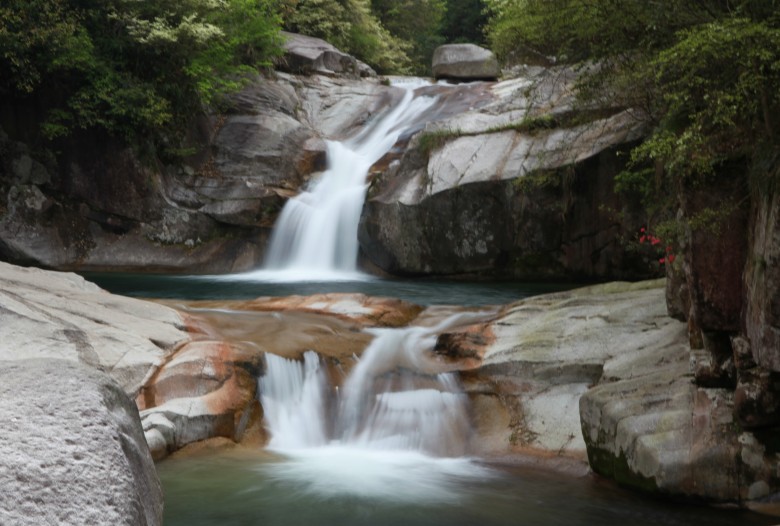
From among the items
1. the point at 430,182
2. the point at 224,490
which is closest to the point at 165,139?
the point at 430,182

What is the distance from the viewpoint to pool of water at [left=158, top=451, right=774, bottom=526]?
5293 millimetres

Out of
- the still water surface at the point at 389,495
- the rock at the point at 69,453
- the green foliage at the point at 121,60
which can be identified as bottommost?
the still water surface at the point at 389,495

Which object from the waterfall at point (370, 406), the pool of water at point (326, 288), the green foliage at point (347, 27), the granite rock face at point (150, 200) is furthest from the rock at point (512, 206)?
the green foliage at point (347, 27)

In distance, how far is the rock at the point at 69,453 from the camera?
2.56 metres

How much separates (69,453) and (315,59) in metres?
21.6

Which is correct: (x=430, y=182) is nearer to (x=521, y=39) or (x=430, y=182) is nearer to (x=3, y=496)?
(x=521, y=39)

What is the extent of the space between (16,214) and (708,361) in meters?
16.3

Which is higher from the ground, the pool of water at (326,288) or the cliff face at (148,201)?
the cliff face at (148,201)

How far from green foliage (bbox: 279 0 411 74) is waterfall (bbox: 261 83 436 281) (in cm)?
714

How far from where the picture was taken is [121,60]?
17547 millimetres

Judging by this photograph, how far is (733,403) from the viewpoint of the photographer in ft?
18.2

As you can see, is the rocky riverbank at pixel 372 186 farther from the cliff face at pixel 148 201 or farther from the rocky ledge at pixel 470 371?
the rocky ledge at pixel 470 371

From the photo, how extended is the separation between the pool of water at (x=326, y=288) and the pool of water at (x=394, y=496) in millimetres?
6059

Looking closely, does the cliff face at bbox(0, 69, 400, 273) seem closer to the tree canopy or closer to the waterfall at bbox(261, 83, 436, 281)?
the waterfall at bbox(261, 83, 436, 281)
